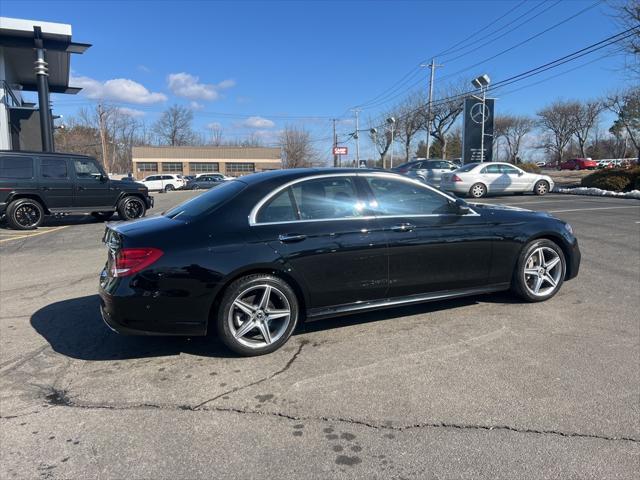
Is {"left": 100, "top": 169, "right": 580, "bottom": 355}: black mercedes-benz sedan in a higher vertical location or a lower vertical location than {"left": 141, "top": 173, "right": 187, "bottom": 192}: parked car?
lower

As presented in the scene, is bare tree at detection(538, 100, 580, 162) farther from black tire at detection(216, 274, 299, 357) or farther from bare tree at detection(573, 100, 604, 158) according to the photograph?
black tire at detection(216, 274, 299, 357)

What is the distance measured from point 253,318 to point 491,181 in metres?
18.0

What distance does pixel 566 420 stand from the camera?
2.86 metres

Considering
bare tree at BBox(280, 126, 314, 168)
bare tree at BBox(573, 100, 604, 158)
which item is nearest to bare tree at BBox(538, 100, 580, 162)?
bare tree at BBox(573, 100, 604, 158)

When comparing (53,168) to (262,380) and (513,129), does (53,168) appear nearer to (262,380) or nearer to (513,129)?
(262,380)

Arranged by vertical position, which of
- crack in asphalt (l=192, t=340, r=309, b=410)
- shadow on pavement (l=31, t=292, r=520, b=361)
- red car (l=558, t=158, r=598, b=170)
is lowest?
crack in asphalt (l=192, t=340, r=309, b=410)

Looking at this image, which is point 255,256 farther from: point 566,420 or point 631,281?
point 631,281

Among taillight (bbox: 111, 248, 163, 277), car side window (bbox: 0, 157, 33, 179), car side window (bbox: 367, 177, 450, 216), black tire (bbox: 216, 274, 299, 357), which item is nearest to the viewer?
taillight (bbox: 111, 248, 163, 277)

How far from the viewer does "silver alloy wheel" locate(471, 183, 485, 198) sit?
63.3 feet

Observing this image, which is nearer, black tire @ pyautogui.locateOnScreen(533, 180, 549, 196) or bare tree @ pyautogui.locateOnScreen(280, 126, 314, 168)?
black tire @ pyautogui.locateOnScreen(533, 180, 549, 196)

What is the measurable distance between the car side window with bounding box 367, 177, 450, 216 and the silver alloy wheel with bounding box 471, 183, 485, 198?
15615 mm

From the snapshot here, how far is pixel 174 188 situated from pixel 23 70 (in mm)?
17633

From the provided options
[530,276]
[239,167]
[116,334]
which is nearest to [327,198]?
[116,334]

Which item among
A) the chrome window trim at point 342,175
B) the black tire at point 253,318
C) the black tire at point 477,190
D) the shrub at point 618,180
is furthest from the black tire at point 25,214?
the shrub at point 618,180
